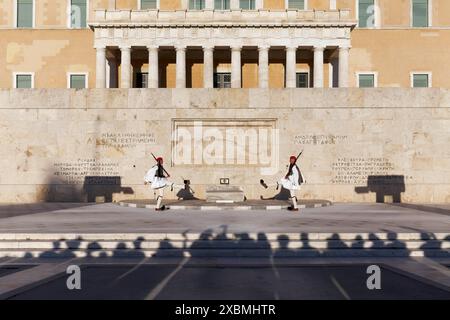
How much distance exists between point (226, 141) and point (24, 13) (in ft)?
106

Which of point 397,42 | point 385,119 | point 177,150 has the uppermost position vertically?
point 397,42

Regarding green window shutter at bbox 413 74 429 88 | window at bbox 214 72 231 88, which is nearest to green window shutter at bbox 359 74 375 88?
green window shutter at bbox 413 74 429 88

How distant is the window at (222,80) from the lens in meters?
45.6

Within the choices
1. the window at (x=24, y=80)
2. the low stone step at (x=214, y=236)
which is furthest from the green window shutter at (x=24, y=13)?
the low stone step at (x=214, y=236)

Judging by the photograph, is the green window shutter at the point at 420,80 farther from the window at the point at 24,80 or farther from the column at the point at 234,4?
the window at the point at 24,80

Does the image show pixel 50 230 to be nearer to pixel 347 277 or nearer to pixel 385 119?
pixel 347 277

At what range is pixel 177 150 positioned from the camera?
76.2 ft

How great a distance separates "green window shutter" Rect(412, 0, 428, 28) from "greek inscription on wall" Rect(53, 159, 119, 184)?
35.4 metres

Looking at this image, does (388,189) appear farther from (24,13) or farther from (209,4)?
(24,13)

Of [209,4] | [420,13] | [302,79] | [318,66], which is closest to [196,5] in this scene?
[209,4]

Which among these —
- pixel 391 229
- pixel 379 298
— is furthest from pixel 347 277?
pixel 391 229

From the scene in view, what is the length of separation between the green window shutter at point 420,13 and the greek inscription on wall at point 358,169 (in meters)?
28.3
